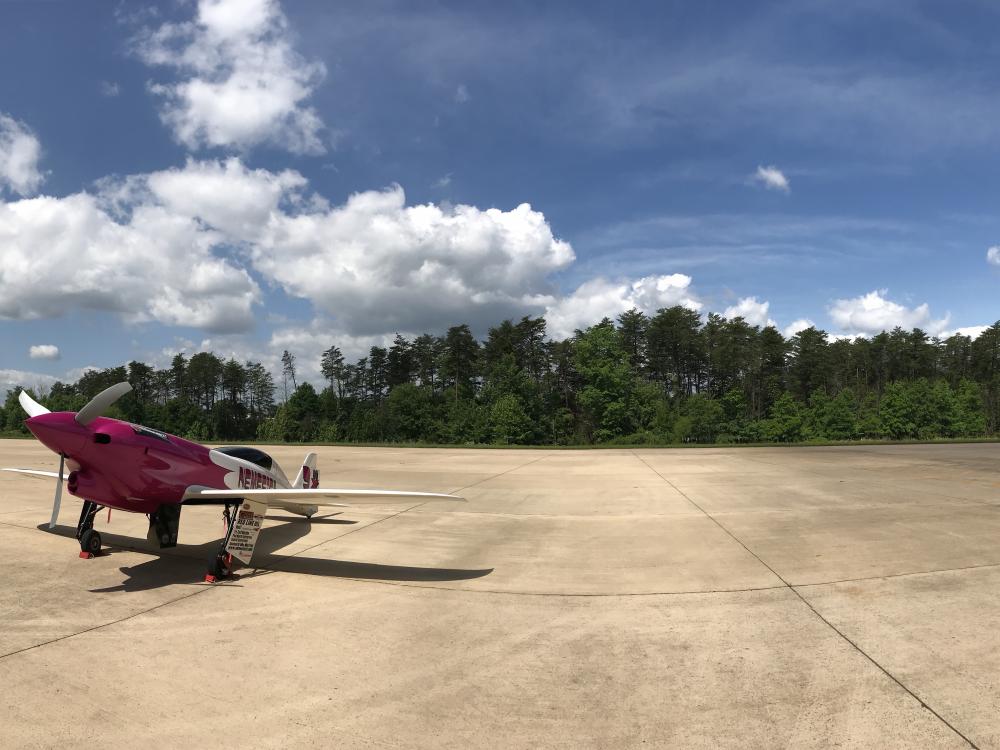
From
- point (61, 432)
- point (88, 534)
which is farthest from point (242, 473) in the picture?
point (88, 534)

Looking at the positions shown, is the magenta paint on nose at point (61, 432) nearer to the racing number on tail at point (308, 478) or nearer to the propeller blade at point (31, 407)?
the propeller blade at point (31, 407)

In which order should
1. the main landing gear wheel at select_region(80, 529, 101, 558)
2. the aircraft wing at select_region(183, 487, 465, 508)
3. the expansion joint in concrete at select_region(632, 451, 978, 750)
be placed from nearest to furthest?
the expansion joint in concrete at select_region(632, 451, 978, 750), the aircraft wing at select_region(183, 487, 465, 508), the main landing gear wheel at select_region(80, 529, 101, 558)

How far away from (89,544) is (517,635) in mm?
6512

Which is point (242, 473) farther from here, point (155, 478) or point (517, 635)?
point (517, 635)

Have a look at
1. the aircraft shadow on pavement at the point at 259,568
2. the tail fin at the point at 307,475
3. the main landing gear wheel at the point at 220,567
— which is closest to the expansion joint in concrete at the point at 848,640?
the aircraft shadow on pavement at the point at 259,568

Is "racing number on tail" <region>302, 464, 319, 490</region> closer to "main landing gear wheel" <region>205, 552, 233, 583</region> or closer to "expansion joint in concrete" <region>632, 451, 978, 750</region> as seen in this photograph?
"main landing gear wheel" <region>205, 552, 233, 583</region>

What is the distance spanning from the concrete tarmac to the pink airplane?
61 centimetres

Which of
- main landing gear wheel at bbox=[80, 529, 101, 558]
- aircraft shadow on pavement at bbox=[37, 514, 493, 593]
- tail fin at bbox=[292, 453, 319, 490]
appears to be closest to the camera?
aircraft shadow on pavement at bbox=[37, 514, 493, 593]

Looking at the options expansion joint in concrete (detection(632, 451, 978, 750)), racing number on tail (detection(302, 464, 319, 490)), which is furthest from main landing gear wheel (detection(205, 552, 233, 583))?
expansion joint in concrete (detection(632, 451, 978, 750))

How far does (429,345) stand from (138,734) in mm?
85041

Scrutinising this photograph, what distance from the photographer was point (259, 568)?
6852mm

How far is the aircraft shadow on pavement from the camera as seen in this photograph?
6.31 meters

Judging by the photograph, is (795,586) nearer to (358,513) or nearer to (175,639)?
(175,639)

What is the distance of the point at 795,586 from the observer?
5.88 meters
